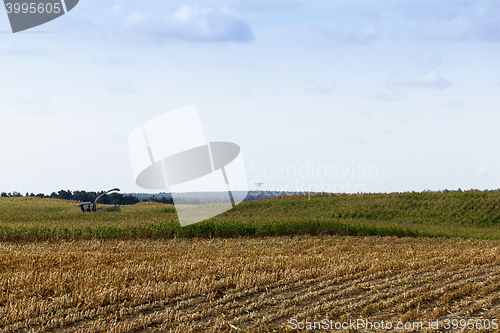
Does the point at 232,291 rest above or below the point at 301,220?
above

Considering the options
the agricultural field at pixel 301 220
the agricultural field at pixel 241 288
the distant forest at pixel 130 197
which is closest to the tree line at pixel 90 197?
the distant forest at pixel 130 197

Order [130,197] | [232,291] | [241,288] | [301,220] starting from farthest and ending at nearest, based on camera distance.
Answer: [130,197] < [301,220] < [241,288] < [232,291]

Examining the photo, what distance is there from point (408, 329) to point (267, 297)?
257 centimetres

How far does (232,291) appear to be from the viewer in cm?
808

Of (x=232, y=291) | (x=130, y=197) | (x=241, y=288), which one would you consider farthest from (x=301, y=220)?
(x=130, y=197)

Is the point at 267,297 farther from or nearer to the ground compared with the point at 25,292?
nearer to the ground

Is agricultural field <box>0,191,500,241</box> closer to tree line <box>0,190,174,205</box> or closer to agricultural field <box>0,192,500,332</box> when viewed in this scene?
agricultural field <box>0,192,500,332</box>

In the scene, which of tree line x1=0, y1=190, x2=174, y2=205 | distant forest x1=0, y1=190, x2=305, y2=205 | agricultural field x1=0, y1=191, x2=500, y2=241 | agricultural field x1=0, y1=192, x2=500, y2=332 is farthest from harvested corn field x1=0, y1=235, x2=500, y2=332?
tree line x1=0, y1=190, x2=174, y2=205

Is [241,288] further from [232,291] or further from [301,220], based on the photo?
[301,220]

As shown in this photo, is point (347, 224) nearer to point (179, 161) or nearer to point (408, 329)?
point (179, 161)

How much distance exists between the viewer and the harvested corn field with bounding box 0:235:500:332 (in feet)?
21.0

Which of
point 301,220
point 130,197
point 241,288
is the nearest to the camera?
point 241,288

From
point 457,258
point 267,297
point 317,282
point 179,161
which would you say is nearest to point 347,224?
point 457,258

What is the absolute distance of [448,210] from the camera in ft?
106
